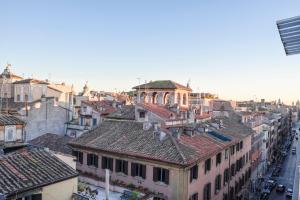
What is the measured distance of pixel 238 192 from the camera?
106 feet

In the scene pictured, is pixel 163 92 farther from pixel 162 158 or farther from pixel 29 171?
pixel 29 171

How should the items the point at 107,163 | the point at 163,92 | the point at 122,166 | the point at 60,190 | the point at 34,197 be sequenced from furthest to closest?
1. the point at 163,92
2. the point at 107,163
3. the point at 122,166
4. the point at 60,190
5. the point at 34,197

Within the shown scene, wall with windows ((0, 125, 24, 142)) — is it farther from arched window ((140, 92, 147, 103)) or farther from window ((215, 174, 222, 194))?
arched window ((140, 92, 147, 103))

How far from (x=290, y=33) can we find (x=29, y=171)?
35.1 ft

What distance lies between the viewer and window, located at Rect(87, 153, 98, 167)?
918 inches

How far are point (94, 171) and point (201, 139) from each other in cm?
898

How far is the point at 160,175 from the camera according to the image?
782 inches

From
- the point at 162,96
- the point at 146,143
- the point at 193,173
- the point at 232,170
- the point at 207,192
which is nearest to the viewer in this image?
the point at 193,173

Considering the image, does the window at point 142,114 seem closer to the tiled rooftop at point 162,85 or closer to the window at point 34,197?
the tiled rooftop at point 162,85

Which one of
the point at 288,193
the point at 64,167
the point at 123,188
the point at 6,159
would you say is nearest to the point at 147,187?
the point at 123,188

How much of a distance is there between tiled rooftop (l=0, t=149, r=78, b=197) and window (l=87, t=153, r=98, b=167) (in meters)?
9.59

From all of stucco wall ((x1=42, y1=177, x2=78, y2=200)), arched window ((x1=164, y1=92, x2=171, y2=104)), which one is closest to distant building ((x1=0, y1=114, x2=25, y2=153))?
stucco wall ((x1=42, y1=177, x2=78, y2=200))

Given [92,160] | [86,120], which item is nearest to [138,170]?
[92,160]

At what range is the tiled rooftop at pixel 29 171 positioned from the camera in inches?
430
